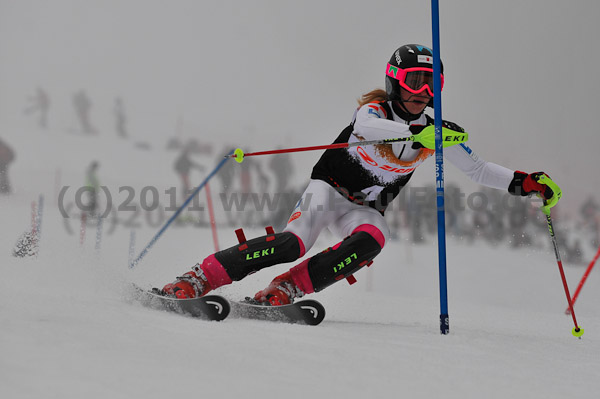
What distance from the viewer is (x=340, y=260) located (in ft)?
7.73

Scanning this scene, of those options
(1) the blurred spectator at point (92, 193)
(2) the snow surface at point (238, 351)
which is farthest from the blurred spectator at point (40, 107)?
(2) the snow surface at point (238, 351)

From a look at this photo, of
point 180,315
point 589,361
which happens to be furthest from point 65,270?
point 589,361

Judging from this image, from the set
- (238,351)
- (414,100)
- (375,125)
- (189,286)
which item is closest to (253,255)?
(189,286)

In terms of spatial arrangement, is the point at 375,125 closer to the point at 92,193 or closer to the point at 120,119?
the point at 92,193

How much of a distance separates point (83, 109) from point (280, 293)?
14.4 m

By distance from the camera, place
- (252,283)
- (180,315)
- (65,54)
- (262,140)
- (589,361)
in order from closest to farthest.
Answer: (589,361) → (180,315) → (252,283) → (262,140) → (65,54)

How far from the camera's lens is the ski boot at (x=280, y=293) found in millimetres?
2319

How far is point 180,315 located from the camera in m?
2.10

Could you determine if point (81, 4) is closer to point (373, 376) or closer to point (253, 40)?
point (253, 40)

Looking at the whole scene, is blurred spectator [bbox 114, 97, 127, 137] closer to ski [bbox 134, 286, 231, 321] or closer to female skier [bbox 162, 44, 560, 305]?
female skier [bbox 162, 44, 560, 305]

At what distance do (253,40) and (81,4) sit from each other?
8856 mm

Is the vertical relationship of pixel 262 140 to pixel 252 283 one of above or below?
above

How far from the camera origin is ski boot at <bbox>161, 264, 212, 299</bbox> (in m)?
2.23

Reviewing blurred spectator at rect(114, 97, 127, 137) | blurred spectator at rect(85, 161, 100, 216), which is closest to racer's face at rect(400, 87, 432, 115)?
blurred spectator at rect(85, 161, 100, 216)
